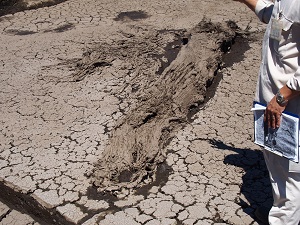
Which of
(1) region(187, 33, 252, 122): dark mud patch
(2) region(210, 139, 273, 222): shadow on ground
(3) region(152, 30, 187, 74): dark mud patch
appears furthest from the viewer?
(3) region(152, 30, 187, 74): dark mud patch

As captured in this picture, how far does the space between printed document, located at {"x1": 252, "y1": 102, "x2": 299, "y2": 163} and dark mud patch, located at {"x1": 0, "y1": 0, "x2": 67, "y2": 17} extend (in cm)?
495

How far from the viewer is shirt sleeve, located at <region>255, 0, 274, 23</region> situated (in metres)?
2.72

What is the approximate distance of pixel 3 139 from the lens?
408cm

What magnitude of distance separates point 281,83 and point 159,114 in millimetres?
1688

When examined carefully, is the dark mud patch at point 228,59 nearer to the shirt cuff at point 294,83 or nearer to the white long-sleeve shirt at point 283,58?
the white long-sleeve shirt at point 283,58

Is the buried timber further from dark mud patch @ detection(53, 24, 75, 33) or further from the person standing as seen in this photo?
dark mud patch @ detection(53, 24, 75, 33)

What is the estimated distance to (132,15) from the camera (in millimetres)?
6559

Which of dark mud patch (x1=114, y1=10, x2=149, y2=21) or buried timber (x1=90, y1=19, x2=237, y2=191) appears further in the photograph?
dark mud patch (x1=114, y1=10, x2=149, y2=21)

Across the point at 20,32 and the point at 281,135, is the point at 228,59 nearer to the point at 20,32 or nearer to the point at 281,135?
the point at 20,32

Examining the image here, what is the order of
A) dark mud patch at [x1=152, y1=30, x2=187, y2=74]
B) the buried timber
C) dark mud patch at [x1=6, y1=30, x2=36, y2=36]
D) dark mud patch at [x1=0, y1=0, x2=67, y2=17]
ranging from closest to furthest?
the buried timber → dark mud patch at [x1=152, y1=30, x2=187, y2=74] → dark mud patch at [x1=6, y1=30, x2=36, y2=36] → dark mud patch at [x1=0, y1=0, x2=67, y2=17]

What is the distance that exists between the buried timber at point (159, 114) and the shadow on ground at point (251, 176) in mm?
443

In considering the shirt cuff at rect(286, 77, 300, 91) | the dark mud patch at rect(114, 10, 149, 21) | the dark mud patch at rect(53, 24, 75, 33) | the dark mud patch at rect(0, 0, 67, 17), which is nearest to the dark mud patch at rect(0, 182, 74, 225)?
the shirt cuff at rect(286, 77, 300, 91)

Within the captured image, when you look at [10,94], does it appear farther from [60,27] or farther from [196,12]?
[196,12]

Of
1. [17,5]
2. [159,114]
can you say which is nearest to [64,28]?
[17,5]
